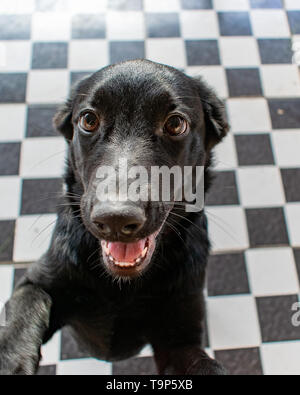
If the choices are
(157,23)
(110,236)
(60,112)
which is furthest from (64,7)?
(110,236)

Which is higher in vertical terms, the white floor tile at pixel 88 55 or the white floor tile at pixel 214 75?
the white floor tile at pixel 88 55

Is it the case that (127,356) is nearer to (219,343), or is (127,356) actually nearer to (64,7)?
(219,343)

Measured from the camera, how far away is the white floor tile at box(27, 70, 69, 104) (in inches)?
92.7

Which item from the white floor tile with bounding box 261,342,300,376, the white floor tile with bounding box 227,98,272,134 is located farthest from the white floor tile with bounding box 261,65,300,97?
the white floor tile with bounding box 261,342,300,376

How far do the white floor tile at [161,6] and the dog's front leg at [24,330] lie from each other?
1972 millimetres

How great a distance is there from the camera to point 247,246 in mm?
2146

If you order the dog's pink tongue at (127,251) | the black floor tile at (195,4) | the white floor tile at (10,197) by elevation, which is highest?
the black floor tile at (195,4)

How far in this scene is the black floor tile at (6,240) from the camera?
2041 millimetres

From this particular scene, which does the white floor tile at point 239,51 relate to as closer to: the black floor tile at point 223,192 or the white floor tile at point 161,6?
the white floor tile at point 161,6

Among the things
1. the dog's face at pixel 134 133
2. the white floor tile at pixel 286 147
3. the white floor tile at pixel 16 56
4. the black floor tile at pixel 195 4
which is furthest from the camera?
the black floor tile at pixel 195 4

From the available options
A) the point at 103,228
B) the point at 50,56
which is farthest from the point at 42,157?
the point at 103,228

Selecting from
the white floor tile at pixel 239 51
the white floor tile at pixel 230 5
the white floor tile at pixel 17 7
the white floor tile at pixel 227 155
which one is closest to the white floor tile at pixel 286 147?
the white floor tile at pixel 227 155

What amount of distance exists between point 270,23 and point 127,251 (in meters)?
2.08

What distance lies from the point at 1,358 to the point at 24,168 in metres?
1.16
